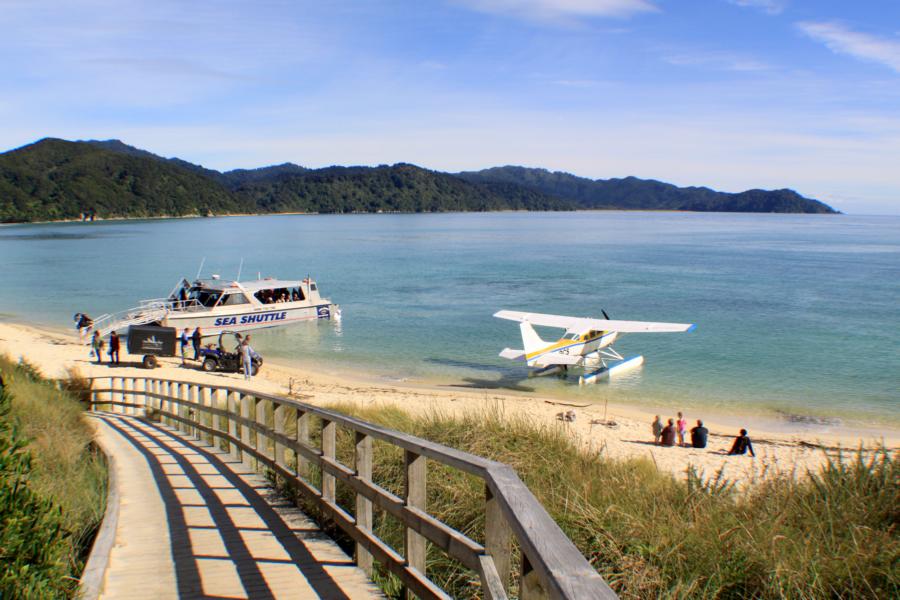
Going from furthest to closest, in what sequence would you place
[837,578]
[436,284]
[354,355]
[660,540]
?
[436,284] → [354,355] → [660,540] → [837,578]

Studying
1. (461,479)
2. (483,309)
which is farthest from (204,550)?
(483,309)

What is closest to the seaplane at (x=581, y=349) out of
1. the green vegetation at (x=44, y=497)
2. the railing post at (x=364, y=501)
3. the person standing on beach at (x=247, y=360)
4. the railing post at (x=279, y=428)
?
the person standing on beach at (x=247, y=360)

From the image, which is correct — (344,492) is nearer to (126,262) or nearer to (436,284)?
(436,284)

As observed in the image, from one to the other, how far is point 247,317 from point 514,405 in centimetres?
1727

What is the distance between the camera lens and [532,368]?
26.9 metres

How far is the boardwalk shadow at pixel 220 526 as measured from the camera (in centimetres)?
415

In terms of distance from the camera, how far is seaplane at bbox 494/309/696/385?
24.3 m

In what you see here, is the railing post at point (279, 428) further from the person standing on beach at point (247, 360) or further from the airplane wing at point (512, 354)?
the airplane wing at point (512, 354)

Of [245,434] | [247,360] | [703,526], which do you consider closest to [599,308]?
[247,360]

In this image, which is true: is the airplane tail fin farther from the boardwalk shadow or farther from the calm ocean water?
the boardwalk shadow

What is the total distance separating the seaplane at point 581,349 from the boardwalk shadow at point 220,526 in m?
16.4

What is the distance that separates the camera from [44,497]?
430 centimetres

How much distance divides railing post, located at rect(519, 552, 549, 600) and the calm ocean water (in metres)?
21.1

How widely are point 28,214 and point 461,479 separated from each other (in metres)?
223
